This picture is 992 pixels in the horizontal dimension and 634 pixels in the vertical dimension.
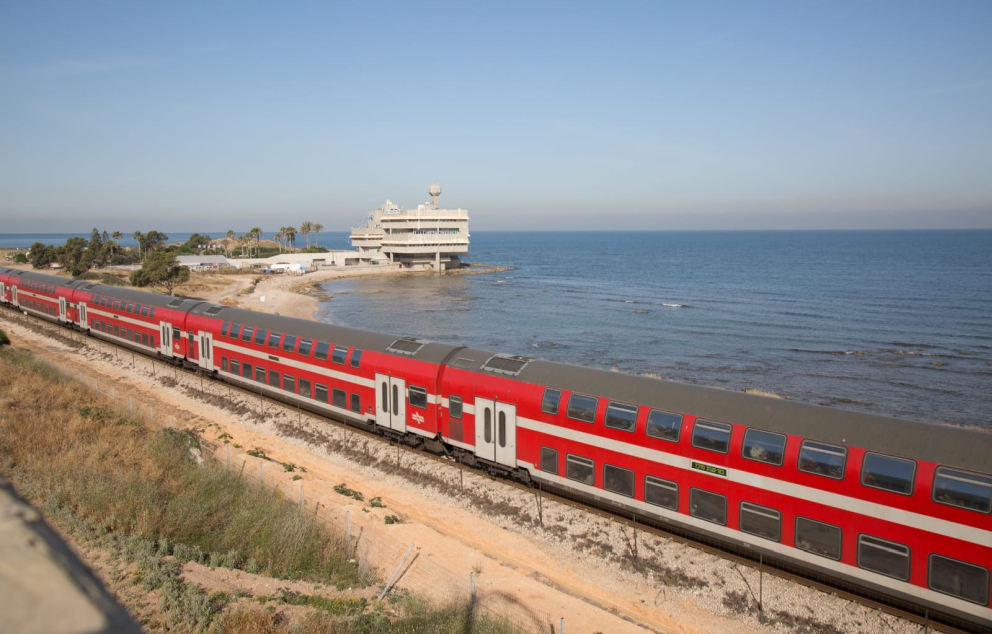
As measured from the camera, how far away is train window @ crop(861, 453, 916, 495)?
39.9 feet

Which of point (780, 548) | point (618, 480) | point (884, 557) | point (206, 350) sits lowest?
point (780, 548)

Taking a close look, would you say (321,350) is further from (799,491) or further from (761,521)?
(799,491)

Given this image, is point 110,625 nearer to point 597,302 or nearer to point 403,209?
point 597,302

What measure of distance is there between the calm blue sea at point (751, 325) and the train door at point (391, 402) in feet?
86.5

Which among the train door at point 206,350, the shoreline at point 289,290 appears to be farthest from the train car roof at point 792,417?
the shoreline at point 289,290

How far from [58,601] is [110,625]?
19 cm

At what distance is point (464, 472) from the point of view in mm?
20250

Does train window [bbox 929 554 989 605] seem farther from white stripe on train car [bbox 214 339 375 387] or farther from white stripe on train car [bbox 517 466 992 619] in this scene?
white stripe on train car [bbox 214 339 375 387]

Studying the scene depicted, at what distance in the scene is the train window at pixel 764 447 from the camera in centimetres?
1372

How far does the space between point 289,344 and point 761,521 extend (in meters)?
19.1

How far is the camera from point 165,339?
33875mm

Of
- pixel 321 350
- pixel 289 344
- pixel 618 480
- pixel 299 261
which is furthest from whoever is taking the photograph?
pixel 299 261

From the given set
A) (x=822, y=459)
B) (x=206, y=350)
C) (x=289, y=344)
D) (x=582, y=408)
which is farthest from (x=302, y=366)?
(x=822, y=459)

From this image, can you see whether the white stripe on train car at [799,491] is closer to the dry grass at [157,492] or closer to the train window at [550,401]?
the train window at [550,401]
